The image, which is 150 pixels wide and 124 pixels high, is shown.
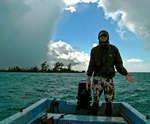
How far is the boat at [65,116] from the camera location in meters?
2.76

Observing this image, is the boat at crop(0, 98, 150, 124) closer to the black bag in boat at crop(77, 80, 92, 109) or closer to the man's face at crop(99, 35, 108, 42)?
the black bag in boat at crop(77, 80, 92, 109)

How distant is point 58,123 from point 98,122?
0.83m

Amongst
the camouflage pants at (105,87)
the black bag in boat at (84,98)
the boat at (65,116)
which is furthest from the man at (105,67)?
the boat at (65,116)

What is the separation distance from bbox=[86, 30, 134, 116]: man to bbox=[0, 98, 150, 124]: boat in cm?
48

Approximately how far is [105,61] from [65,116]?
5.15ft

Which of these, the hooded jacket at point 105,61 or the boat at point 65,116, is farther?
the hooded jacket at point 105,61

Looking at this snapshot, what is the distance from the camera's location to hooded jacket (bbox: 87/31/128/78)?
128 inches

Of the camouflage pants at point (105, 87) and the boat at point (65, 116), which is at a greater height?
the camouflage pants at point (105, 87)

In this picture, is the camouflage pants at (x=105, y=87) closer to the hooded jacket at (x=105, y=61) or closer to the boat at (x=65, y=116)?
the hooded jacket at (x=105, y=61)

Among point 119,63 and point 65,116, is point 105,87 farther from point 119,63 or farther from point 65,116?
point 65,116

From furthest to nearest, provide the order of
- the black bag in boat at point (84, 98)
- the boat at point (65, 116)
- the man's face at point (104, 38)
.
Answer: the black bag in boat at point (84, 98), the man's face at point (104, 38), the boat at point (65, 116)

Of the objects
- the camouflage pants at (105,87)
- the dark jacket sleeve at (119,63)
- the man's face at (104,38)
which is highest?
the man's face at (104,38)

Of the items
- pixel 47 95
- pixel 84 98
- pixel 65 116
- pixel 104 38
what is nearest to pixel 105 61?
pixel 104 38

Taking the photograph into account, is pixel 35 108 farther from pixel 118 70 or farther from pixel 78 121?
pixel 118 70
